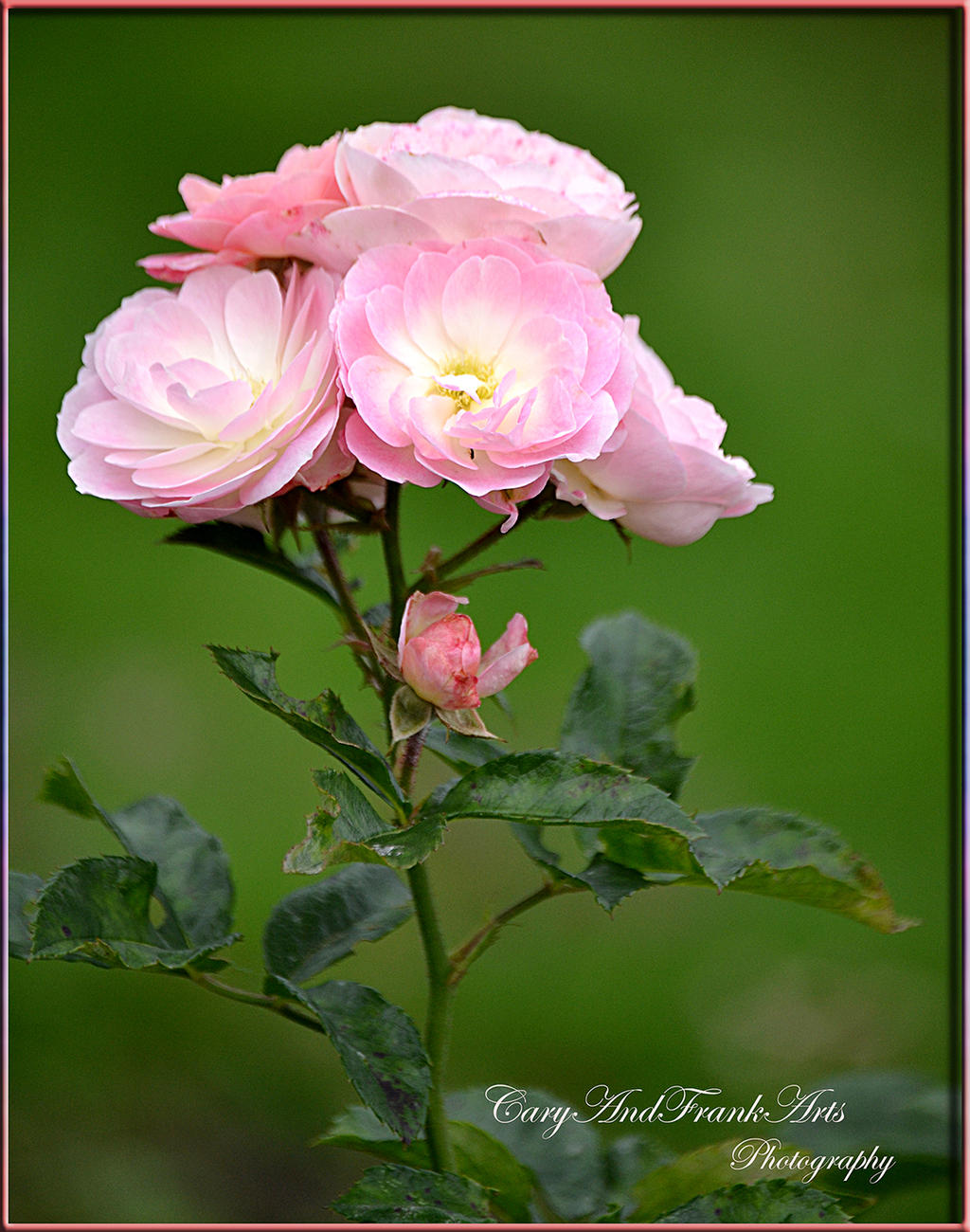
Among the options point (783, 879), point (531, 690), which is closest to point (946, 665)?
point (531, 690)

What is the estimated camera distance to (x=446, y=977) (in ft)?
2.56

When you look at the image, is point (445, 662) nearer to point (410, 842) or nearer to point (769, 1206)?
point (410, 842)

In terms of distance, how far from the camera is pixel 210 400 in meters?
0.72

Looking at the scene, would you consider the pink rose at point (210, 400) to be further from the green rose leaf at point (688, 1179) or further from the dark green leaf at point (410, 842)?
the green rose leaf at point (688, 1179)

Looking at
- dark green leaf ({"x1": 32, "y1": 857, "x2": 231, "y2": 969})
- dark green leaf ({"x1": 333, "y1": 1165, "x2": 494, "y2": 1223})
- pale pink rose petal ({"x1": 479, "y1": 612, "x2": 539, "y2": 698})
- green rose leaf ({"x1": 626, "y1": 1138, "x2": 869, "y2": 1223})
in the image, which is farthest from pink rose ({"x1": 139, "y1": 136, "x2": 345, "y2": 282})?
green rose leaf ({"x1": 626, "y1": 1138, "x2": 869, "y2": 1223})

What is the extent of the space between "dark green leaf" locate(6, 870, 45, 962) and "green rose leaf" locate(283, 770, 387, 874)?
21cm

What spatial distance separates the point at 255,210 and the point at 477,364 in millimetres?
168

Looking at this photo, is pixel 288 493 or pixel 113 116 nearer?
pixel 288 493

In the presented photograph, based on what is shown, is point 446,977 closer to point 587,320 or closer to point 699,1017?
point 587,320

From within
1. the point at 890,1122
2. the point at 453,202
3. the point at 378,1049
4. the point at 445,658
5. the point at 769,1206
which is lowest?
the point at 890,1122

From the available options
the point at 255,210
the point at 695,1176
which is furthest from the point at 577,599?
the point at 255,210

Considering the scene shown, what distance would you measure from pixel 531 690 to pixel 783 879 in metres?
1.77

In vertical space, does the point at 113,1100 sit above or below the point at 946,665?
below

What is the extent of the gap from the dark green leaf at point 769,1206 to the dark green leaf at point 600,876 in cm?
19
